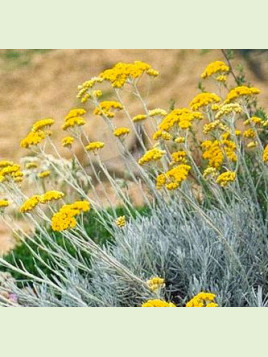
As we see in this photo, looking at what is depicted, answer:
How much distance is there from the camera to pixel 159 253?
12.5ft

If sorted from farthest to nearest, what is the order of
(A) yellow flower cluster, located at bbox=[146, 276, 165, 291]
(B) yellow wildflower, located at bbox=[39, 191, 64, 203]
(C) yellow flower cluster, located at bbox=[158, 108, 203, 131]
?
(C) yellow flower cluster, located at bbox=[158, 108, 203, 131] → (B) yellow wildflower, located at bbox=[39, 191, 64, 203] → (A) yellow flower cluster, located at bbox=[146, 276, 165, 291]

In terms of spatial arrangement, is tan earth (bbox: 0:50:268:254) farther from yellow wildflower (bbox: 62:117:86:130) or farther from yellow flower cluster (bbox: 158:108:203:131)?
yellow flower cluster (bbox: 158:108:203:131)

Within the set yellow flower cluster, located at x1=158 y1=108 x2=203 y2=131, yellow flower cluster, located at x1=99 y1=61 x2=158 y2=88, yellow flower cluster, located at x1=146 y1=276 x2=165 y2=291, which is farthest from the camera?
yellow flower cluster, located at x1=99 y1=61 x2=158 y2=88

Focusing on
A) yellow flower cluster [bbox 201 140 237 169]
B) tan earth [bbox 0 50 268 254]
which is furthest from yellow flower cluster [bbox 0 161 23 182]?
tan earth [bbox 0 50 268 254]

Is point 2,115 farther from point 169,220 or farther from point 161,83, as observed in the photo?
point 169,220

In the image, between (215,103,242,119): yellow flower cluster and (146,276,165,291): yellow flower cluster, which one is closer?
(146,276,165,291): yellow flower cluster

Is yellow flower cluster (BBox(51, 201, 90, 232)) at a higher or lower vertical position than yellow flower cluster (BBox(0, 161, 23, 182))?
lower

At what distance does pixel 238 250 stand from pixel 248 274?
0.85 ft

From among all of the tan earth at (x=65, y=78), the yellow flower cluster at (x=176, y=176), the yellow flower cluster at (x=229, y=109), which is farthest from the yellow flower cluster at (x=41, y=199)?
the tan earth at (x=65, y=78)

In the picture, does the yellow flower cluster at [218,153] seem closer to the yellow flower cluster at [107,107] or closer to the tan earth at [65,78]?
the yellow flower cluster at [107,107]

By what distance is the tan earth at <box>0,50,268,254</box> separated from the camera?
589 cm

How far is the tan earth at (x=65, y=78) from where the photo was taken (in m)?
5.89

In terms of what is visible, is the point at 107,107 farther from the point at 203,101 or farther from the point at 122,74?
the point at 203,101
